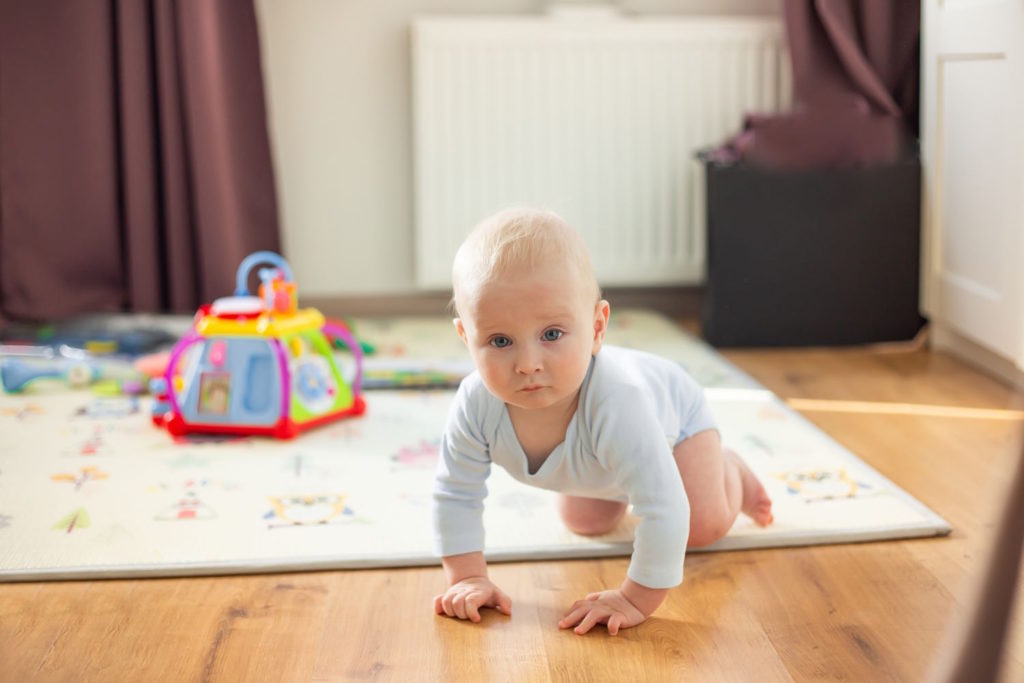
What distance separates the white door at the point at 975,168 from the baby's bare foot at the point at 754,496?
84cm

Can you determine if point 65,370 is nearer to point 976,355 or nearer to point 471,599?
point 471,599

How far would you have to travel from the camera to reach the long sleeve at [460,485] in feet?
3.92

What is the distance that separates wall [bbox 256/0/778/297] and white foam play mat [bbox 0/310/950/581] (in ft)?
2.79

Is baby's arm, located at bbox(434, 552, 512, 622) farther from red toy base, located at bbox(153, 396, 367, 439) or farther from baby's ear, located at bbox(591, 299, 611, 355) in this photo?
red toy base, located at bbox(153, 396, 367, 439)

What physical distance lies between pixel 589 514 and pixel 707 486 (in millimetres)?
155

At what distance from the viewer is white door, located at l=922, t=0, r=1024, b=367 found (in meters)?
2.03

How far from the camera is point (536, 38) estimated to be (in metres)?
2.69

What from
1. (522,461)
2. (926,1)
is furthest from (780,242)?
(522,461)

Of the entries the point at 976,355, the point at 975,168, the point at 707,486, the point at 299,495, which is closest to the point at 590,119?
the point at 975,168

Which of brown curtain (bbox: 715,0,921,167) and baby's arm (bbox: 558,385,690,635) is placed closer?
baby's arm (bbox: 558,385,690,635)

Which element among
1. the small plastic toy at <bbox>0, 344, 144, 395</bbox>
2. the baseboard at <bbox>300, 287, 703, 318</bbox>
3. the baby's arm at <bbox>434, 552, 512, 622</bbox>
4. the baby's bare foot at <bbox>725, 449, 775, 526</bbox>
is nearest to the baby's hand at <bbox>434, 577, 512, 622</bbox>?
the baby's arm at <bbox>434, 552, 512, 622</bbox>

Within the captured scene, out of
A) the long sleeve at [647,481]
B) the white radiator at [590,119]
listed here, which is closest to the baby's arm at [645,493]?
the long sleeve at [647,481]

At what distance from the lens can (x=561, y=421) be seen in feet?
3.88

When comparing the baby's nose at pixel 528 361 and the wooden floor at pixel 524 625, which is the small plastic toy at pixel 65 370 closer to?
the wooden floor at pixel 524 625
